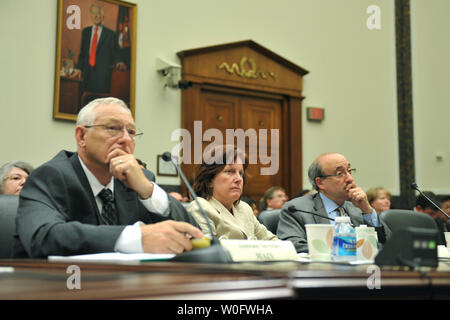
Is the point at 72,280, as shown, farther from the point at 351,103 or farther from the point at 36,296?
the point at 351,103

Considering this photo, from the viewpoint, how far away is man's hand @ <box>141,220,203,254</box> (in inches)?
57.2

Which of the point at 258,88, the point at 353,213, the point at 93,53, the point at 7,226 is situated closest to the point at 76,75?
the point at 93,53

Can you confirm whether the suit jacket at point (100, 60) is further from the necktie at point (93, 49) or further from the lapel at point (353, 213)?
the lapel at point (353, 213)

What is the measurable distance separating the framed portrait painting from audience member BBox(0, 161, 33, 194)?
166 cm

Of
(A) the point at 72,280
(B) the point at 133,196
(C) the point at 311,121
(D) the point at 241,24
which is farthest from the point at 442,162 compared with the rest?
(A) the point at 72,280

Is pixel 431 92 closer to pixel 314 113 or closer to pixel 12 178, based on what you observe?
pixel 314 113

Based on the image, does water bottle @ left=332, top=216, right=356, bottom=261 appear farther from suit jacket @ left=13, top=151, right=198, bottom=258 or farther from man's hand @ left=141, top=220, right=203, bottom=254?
suit jacket @ left=13, top=151, right=198, bottom=258

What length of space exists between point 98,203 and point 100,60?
13.2 feet

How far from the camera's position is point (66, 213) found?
1.84 metres

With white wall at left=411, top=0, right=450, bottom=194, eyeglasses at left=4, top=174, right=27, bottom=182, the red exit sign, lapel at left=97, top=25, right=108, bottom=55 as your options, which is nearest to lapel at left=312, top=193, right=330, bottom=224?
eyeglasses at left=4, top=174, right=27, bottom=182

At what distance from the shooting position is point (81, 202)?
6.16 ft

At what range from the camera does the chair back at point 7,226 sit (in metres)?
1.98

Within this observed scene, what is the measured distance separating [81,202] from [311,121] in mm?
5937

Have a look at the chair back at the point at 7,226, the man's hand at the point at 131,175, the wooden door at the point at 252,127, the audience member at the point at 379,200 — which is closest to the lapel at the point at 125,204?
the man's hand at the point at 131,175
